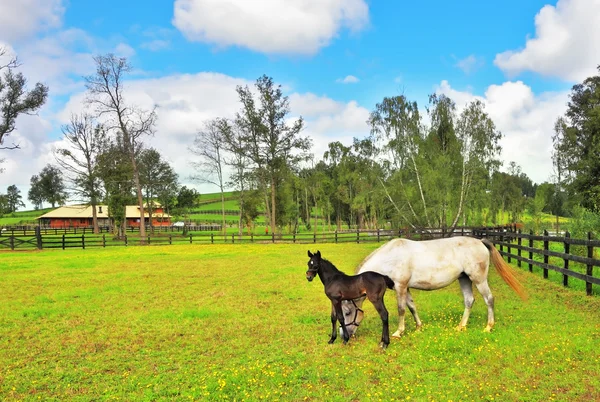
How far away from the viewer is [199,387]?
5.04 m

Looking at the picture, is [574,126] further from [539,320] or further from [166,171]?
[166,171]

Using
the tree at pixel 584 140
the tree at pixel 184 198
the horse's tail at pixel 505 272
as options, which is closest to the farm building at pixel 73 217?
the tree at pixel 184 198

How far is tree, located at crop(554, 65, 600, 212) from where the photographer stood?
27.1 meters

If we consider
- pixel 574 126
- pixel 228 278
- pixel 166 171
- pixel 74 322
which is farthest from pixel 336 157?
pixel 74 322

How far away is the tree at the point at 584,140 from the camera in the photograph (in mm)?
27141

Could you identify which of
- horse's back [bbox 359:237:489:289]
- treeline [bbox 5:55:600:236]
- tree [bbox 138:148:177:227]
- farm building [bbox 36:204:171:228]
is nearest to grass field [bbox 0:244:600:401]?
horse's back [bbox 359:237:489:289]

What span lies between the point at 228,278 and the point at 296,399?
1034 centimetres

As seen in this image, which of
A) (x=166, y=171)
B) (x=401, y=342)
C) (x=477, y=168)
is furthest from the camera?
(x=166, y=171)

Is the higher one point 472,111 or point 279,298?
point 472,111

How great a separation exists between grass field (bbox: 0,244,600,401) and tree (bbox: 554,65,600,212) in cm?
2164

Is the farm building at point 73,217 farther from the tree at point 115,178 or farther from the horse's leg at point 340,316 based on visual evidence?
the horse's leg at point 340,316

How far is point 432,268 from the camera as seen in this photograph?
7.15 m

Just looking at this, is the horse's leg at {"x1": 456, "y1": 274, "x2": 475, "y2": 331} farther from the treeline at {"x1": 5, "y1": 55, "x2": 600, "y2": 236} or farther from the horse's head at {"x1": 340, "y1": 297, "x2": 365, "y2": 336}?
the treeline at {"x1": 5, "y1": 55, "x2": 600, "y2": 236}

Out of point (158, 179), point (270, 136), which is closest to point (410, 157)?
point (270, 136)
